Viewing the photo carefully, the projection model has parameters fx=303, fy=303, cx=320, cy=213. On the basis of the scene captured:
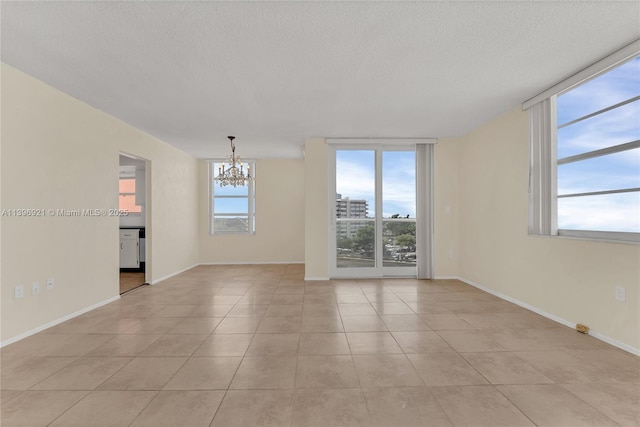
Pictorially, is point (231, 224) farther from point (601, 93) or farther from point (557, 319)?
point (601, 93)

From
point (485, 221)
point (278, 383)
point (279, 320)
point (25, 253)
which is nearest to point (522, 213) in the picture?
point (485, 221)

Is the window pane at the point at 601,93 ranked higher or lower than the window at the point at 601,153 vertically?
higher

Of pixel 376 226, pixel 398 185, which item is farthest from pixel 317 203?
pixel 398 185

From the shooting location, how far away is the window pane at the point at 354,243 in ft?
18.7

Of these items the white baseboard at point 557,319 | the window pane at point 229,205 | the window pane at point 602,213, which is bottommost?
the white baseboard at point 557,319

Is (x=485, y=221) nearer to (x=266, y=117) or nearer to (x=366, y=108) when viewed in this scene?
(x=366, y=108)

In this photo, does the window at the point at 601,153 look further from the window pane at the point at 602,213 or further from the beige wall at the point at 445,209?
the beige wall at the point at 445,209

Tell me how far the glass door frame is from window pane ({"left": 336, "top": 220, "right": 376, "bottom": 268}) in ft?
0.25

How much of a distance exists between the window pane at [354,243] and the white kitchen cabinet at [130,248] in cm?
437

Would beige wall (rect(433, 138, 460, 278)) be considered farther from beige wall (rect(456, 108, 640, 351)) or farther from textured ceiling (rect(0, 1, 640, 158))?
textured ceiling (rect(0, 1, 640, 158))

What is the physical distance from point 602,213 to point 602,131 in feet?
2.61

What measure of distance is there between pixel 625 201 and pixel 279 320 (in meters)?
3.53

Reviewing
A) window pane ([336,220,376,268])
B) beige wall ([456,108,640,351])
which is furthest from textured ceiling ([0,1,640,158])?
window pane ([336,220,376,268])

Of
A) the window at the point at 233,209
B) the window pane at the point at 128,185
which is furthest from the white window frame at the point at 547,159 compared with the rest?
the window pane at the point at 128,185
